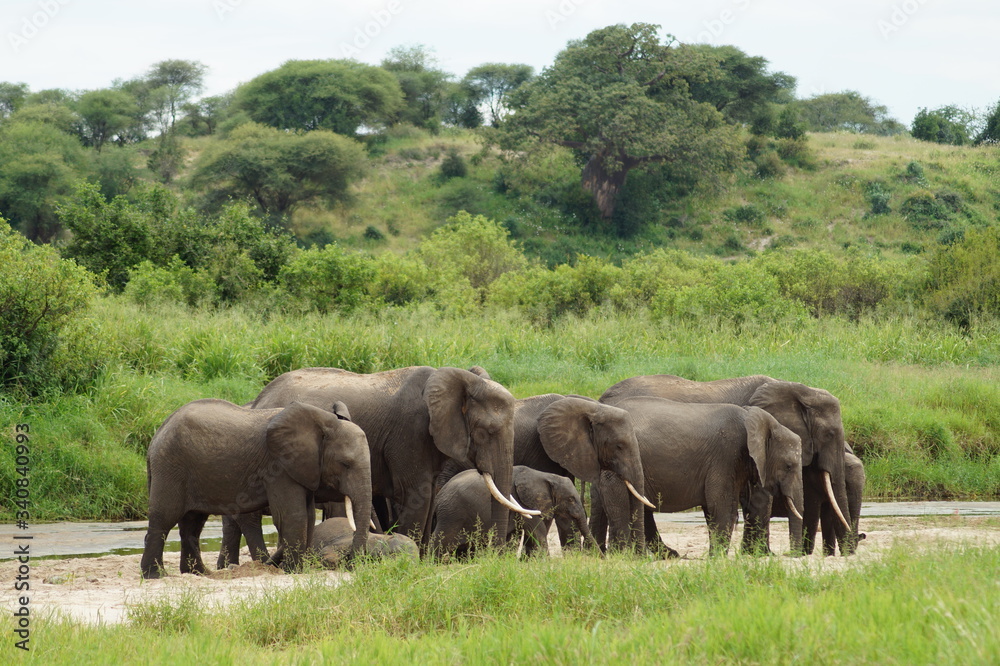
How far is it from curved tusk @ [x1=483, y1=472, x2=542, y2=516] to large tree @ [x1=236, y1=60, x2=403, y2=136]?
51844mm

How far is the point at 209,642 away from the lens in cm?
566

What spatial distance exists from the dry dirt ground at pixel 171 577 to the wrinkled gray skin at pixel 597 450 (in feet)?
2.36

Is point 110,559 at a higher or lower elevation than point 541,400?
lower

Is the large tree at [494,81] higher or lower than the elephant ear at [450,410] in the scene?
higher

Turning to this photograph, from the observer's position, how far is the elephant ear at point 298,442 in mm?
8539

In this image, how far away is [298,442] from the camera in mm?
8531

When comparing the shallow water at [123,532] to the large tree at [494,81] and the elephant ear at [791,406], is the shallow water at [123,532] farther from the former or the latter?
the large tree at [494,81]

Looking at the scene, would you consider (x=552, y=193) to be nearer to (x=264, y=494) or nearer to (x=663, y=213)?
(x=663, y=213)

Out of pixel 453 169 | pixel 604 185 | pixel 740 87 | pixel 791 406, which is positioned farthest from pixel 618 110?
pixel 791 406

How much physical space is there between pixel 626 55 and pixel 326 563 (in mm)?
48031

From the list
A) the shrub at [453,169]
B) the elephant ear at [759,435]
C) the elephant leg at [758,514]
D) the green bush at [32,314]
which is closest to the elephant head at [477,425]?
the elephant ear at [759,435]

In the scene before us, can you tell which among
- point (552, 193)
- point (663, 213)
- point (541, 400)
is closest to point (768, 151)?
point (663, 213)

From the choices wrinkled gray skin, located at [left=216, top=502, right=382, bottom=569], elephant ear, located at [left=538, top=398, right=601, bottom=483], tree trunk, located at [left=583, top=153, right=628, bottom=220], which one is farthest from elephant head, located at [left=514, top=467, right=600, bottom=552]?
tree trunk, located at [left=583, top=153, right=628, bottom=220]

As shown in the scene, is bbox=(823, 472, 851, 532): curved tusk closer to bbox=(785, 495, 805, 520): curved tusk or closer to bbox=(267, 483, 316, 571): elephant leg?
bbox=(785, 495, 805, 520): curved tusk
